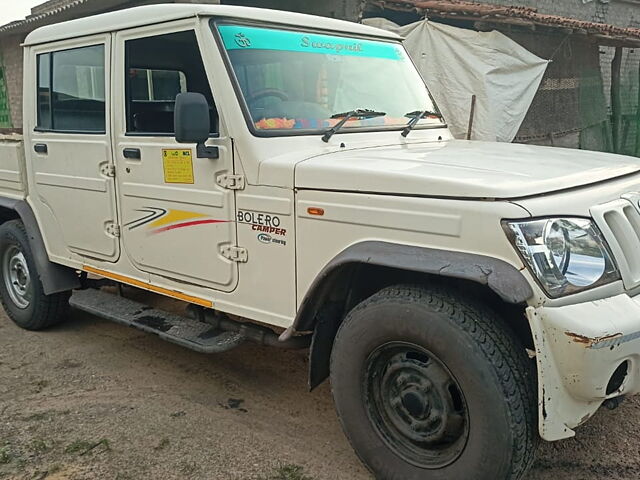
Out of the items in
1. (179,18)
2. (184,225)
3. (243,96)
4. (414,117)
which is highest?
(179,18)

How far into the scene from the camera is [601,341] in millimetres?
2145

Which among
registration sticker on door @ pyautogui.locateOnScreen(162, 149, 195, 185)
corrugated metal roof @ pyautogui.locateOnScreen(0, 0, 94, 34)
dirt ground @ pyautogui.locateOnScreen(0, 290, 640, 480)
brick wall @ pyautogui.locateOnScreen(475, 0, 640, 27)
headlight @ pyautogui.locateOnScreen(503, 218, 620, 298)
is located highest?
brick wall @ pyautogui.locateOnScreen(475, 0, 640, 27)

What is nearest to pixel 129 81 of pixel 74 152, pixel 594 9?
pixel 74 152

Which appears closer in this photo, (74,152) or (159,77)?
(159,77)

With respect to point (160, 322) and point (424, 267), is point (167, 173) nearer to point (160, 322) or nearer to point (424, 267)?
point (160, 322)

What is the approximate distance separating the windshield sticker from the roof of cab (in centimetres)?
6

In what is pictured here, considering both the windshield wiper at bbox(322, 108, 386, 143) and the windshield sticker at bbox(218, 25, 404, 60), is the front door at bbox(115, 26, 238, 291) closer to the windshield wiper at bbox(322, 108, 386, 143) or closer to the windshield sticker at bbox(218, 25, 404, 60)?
the windshield sticker at bbox(218, 25, 404, 60)

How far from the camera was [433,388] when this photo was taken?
8.32 feet

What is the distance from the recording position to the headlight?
7.30 ft

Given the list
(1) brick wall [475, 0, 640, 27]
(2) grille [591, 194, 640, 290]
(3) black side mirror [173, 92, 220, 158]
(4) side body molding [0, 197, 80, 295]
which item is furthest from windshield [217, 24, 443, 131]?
(1) brick wall [475, 0, 640, 27]

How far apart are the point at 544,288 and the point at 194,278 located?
6.49ft

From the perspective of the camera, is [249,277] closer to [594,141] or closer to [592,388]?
[592,388]

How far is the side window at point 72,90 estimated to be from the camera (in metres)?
3.90

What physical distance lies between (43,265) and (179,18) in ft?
7.34
